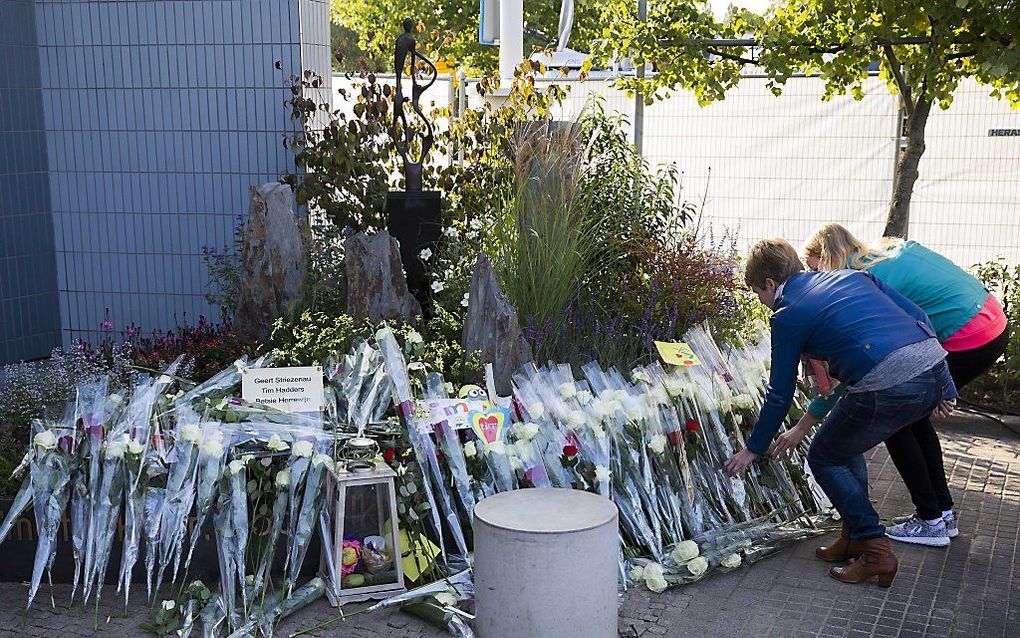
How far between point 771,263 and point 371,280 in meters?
2.14

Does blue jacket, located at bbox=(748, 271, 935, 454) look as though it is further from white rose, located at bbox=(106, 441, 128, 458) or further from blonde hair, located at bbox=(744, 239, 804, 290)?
white rose, located at bbox=(106, 441, 128, 458)

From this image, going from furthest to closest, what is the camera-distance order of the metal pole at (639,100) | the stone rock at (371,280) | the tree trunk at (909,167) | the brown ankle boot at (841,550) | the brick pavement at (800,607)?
the metal pole at (639,100), the tree trunk at (909,167), the stone rock at (371,280), the brown ankle boot at (841,550), the brick pavement at (800,607)

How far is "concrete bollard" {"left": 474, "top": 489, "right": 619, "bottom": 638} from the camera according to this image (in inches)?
124

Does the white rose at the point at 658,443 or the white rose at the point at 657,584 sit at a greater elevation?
the white rose at the point at 658,443

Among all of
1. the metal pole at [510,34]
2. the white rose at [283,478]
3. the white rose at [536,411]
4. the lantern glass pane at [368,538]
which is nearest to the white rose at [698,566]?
the white rose at [536,411]

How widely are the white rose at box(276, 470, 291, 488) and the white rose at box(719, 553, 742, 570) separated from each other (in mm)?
1647

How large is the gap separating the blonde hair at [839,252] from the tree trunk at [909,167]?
2394 millimetres

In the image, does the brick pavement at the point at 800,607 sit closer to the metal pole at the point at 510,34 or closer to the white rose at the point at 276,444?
the white rose at the point at 276,444

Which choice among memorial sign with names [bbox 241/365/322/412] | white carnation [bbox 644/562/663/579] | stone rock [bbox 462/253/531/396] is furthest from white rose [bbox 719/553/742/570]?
memorial sign with names [bbox 241/365/322/412]

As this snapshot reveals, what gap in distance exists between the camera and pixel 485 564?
326 centimetres

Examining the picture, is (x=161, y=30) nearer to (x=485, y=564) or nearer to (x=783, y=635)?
(x=485, y=564)

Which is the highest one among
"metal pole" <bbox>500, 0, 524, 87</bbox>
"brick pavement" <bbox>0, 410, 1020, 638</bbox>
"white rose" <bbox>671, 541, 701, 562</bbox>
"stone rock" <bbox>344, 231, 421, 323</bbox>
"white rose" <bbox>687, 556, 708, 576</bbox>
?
"metal pole" <bbox>500, 0, 524, 87</bbox>

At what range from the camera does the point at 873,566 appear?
3885 mm

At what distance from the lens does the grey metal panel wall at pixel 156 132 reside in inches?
260
